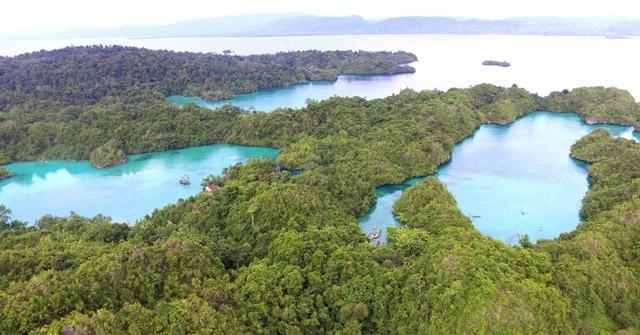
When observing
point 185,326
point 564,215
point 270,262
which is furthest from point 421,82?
point 185,326

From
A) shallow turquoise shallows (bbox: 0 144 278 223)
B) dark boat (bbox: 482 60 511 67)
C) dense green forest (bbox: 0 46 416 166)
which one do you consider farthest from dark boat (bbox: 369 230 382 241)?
dark boat (bbox: 482 60 511 67)

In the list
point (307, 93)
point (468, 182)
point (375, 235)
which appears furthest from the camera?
point (307, 93)

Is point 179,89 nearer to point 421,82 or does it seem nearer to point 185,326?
point 421,82

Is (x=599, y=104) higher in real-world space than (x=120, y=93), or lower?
lower

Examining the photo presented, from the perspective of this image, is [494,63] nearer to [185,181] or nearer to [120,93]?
[120,93]

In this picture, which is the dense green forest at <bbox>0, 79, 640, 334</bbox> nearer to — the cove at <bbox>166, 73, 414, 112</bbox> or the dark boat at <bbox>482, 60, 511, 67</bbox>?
the cove at <bbox>166, 73, 414, 112</bbox>

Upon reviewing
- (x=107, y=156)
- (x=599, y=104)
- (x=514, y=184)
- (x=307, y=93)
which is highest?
(x=307, y=93)

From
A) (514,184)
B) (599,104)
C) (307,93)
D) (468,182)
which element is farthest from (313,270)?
(307,93)

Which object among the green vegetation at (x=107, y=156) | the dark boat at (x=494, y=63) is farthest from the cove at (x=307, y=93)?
the green vegetation at (x=107, y=156)
